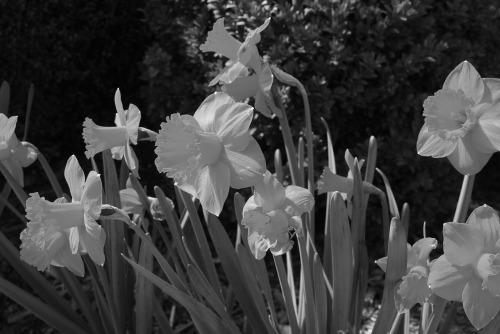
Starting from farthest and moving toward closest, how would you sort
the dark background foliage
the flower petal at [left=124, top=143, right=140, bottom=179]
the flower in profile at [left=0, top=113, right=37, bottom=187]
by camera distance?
the dark background foliage, the flower in profile at [left=0, top=113, right=37, bottom=187], the flower petal at [left=124, top=143, right=140, bottom=179]

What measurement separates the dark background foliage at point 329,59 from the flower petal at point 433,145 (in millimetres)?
1350

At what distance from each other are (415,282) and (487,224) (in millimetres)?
215

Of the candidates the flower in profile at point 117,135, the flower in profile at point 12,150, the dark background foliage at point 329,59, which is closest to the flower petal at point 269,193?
the flower in profile at point 117,135

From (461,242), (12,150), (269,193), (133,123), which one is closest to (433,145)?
(461,242)

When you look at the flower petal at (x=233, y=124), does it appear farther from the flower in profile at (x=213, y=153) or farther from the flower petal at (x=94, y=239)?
the flower petal at (x=94, y=239)

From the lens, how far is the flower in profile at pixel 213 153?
106 cm

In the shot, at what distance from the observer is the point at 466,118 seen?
1082 mm

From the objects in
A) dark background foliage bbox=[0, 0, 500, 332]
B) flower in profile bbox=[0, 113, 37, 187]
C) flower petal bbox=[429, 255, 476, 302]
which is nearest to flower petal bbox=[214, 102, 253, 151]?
flower petal bbox=[429, 255, 476, 302]

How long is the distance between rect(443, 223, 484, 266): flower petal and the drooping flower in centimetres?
44

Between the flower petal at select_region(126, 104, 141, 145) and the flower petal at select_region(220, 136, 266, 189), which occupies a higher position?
the flower petal at select_region(220, 136, 266, 189)

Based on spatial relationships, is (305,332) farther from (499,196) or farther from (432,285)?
(499,196)

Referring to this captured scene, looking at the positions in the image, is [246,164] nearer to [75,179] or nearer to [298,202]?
[298,202]

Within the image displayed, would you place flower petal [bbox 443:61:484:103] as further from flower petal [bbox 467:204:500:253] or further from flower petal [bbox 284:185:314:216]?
flower petal [bbox 284:185:314:216]

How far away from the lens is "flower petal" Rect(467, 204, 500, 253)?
102cm
